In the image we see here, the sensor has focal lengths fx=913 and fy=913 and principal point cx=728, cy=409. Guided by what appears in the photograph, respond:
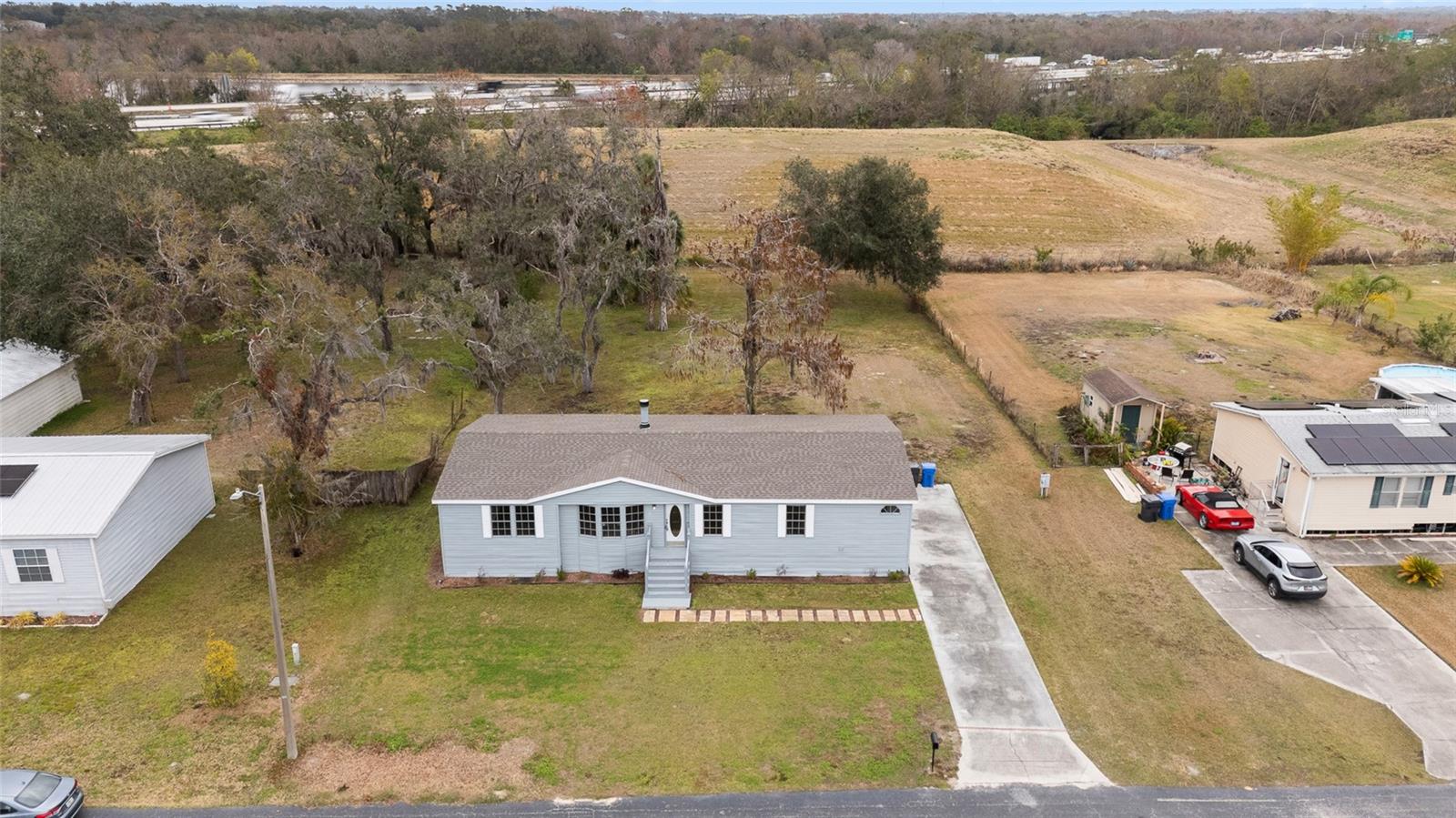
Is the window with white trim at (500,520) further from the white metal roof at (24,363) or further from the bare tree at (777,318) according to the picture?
the white metal roof at (24,363)

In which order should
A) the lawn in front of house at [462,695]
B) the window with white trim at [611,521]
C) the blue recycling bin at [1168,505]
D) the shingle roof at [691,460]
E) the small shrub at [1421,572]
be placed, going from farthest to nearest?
1. the blue recycling bin at [1168,505]
2. the window with white trim at [611,521]
3. the shingle roof at [691,460]
4. the small shrub at [1421,572]
5. the lawn in front of house at [462,695]

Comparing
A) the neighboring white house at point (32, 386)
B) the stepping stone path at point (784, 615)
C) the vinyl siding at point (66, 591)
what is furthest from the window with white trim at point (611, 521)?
the neighboring white house at point (32, 386)

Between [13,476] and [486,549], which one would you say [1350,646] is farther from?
[13,476]

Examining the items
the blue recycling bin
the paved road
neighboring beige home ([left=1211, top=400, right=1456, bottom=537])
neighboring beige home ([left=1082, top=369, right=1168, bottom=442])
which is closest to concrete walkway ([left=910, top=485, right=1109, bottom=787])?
the paved road

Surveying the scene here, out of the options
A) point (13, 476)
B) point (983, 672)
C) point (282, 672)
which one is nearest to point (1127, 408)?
point (983, 672)

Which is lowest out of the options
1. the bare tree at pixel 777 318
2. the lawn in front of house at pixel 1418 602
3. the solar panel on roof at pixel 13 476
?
the lawn in front of house at pixel 1418 602

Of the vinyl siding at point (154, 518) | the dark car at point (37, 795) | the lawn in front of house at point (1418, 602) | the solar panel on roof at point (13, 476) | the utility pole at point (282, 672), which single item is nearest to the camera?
the dark car at point (37, 795)
